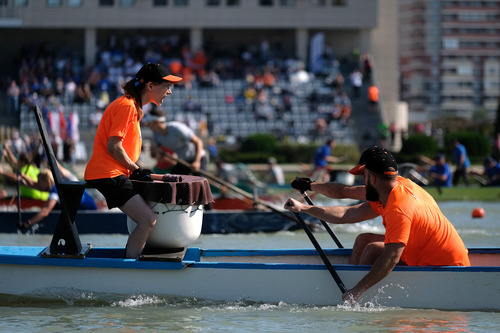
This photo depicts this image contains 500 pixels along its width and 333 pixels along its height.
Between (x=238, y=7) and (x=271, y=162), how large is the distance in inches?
955

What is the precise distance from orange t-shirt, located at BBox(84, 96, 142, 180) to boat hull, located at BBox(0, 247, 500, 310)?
805mm

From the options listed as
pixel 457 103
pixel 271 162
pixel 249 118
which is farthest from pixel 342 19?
pixel 457 103

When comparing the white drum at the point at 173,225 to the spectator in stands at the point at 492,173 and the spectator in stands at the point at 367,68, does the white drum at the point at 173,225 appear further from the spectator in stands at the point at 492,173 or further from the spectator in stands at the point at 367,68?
the spectator in stands at the point at 367,68

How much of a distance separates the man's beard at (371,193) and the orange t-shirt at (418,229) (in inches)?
3.7

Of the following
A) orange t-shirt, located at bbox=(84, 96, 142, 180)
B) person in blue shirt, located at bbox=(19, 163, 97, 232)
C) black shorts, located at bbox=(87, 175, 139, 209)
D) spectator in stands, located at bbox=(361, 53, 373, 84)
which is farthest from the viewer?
spectator in stands, located at bbox=(361, 53, 373, 84)

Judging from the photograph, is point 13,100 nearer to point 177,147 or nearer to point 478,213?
point 478,213

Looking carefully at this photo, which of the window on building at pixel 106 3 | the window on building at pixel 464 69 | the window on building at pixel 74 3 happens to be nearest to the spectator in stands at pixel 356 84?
the window on building at pixel 106 3

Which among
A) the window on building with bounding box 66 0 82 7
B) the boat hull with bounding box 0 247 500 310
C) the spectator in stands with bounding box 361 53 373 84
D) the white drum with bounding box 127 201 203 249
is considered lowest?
the boat hull with bounding box 0 247 500 310

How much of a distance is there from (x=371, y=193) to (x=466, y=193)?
1595 centimetres

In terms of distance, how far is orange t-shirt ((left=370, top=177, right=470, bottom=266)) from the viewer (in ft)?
26.0

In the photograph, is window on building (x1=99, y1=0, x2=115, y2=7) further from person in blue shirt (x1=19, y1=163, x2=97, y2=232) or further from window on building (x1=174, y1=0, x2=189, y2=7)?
person in blue shirt (x1=19, y1=163, x2=97, y2=232)

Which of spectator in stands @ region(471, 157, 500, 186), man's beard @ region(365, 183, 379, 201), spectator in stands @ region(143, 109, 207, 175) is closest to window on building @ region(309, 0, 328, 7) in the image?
spectator in stands @ region(471, 157, 500, 186)

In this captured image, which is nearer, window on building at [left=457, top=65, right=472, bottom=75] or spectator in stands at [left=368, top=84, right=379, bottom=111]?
spectator in stands at [left=368, top=84, right=379, bottom=111]

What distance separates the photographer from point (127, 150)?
8.62 metres
